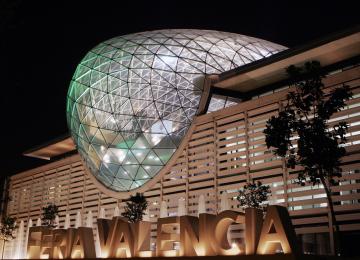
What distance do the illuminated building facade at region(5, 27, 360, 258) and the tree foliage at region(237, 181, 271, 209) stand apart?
5.90 ft

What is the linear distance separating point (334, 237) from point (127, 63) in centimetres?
2914

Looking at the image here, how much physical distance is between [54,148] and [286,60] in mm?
44152

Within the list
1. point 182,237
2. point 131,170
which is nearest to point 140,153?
point 131,170

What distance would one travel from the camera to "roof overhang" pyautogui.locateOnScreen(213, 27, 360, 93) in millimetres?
36969

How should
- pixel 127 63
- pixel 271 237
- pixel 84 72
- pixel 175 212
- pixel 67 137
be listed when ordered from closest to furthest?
pixel 271 237 < pixel 175 212 < pixel 127 63 < pixel 84 72 < pixel 67 137

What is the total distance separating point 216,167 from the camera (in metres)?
42.7

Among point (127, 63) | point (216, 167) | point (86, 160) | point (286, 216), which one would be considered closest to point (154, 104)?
point (127, 63)

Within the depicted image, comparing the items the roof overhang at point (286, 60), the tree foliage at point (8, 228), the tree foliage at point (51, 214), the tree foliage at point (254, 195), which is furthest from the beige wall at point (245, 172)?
the tree foliage at point (8, 228)

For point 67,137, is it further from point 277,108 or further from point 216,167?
point 277,108

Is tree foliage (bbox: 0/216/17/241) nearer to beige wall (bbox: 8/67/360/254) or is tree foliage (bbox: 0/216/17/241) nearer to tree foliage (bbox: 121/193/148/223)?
beige wall (bbox: 8/67/360/254)

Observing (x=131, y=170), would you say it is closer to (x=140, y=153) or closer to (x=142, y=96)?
(x=140, y=153)

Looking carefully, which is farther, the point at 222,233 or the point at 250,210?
the point at 222,233

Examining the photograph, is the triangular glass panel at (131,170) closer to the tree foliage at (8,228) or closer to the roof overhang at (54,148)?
the roof overhang at (54,148)

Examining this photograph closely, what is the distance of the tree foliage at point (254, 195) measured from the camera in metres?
36.3
